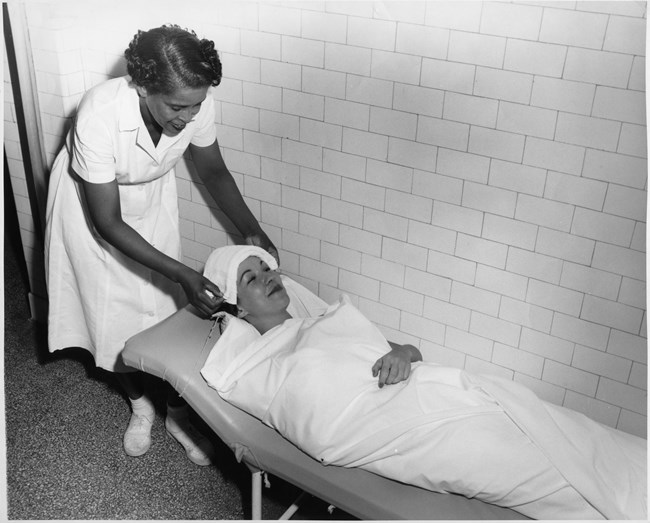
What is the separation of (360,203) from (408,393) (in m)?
0.81

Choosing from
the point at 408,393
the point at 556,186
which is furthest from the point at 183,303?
the point at 556,186

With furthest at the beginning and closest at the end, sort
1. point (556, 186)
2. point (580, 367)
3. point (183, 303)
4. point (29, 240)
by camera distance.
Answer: point (29, 240) → point (183, 303) → point (580, 367) → point (556, 186)

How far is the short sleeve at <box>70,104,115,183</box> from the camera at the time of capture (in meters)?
2.25

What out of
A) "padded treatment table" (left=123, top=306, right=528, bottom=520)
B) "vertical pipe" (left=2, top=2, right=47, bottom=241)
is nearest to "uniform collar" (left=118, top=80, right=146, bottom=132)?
"padded treatment table" (left=123, top=306, right=528, bottom=520)

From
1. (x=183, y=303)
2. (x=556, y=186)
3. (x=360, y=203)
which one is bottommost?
(x=183, y=303)

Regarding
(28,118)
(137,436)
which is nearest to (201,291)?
(137,436)

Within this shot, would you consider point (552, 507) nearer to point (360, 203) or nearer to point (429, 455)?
point (429, 455)

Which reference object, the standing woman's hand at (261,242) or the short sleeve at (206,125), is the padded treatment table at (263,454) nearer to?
the standing woman's hand at (261,242)

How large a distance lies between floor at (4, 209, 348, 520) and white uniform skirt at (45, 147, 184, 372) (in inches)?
13.4

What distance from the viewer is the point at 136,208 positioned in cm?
A: 254

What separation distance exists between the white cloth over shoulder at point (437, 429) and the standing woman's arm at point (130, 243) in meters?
0.17

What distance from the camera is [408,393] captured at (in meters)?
2.07

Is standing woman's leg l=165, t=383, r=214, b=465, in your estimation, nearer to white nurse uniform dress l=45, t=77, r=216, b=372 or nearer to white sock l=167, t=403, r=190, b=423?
white sock l=167, t=403, r=190, b=423

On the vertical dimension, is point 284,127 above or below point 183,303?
above
